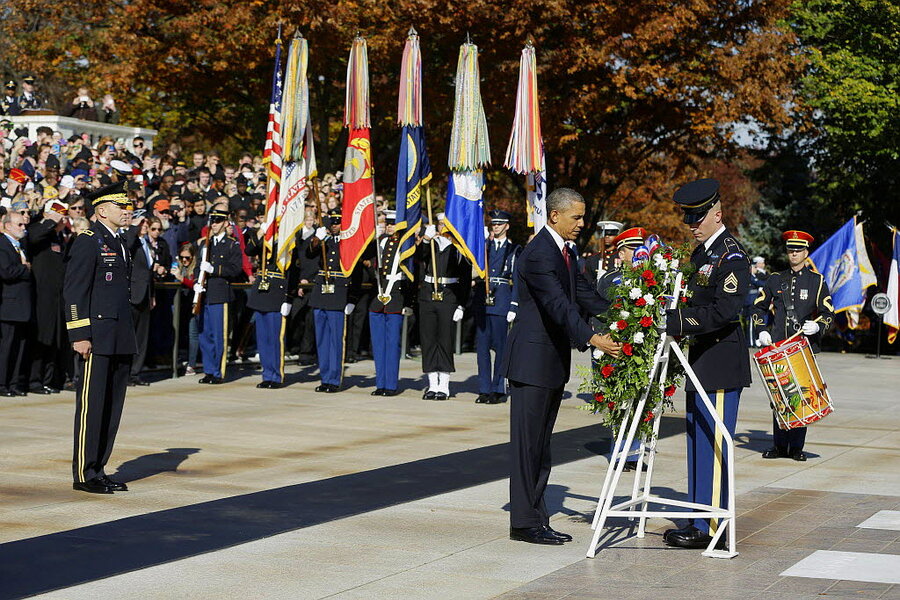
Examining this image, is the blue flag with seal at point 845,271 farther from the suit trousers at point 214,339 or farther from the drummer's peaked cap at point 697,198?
the drummer's peaked cap at point 697,198

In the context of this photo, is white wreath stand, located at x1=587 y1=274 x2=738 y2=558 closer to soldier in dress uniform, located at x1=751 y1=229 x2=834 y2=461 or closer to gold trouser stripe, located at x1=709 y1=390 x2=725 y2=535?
gold trouser stripe, located at x1=709 y1=390 x2=725 y2=535

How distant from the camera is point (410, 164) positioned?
53.8 feet

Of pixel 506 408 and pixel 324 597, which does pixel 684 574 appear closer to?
pixel 324 597

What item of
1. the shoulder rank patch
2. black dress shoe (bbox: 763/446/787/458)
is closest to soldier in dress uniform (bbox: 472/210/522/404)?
black dress shoe (bbox: 763/446/787/458)

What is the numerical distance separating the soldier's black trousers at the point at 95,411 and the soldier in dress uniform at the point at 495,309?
6.63 metres

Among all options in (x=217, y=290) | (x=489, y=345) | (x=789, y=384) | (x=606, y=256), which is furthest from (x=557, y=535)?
(x=217, y=290)

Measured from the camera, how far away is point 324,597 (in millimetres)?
6340

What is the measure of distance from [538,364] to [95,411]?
10.7ft

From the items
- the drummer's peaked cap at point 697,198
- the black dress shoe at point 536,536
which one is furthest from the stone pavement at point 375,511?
Result: the drummer's peaked cap at point 697,198

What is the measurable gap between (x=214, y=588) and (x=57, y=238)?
9297mm

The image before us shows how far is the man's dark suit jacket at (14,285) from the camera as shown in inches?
552

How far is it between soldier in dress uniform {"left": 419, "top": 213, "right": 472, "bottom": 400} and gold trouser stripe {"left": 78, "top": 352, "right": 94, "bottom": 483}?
667 centimetres

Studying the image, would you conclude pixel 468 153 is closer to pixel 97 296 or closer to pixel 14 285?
pixel 14 285

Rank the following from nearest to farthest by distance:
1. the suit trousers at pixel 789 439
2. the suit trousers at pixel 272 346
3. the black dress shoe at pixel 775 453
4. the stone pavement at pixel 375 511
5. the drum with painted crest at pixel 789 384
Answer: the stone pavement at pixel 375 511 → the drum with painted crest at pixel 789 384 → the suit trousers at pixel 789 439 → the black dress shoe at pixel 775 453 → the suit trousers at pixel 272 346
